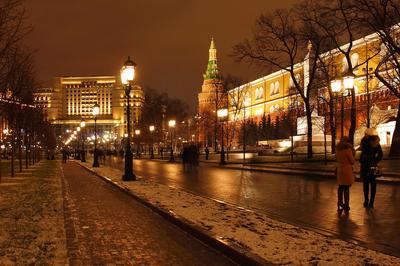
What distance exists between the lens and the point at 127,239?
30.2ft

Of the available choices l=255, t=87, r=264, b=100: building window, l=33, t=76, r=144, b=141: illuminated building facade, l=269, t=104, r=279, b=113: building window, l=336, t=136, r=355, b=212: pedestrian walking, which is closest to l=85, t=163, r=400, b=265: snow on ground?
l=336, t=136, r=355, b=212: pedestrian walking

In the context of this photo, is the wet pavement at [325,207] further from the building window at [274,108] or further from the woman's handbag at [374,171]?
the building window at [274,108]

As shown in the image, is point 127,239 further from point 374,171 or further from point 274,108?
point 274,108

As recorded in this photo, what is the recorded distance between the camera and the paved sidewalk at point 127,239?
764 centimetres

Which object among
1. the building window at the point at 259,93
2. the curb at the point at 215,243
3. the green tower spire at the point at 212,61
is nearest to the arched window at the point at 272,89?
the building window at the point at 259,93

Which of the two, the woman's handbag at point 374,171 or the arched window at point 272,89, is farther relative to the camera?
the arched window at point 272,89

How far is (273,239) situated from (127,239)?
261 cm

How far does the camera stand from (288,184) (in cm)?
2111

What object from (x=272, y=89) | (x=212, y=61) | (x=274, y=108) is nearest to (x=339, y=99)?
(x=274, y=108)

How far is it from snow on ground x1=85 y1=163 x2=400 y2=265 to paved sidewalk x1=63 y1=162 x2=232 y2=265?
0.50m

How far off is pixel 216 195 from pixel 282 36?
96.6 feet

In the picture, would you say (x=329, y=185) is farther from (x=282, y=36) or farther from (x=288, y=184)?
(x=282, y=36)

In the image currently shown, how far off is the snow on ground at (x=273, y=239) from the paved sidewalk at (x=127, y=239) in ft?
1.64

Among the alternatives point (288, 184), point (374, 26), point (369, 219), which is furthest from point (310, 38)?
point (369, 219)
